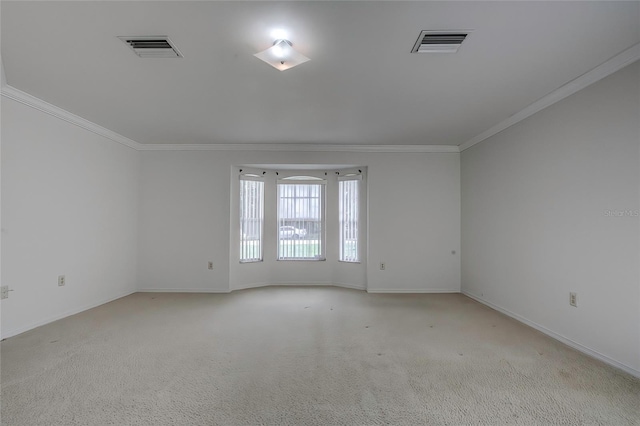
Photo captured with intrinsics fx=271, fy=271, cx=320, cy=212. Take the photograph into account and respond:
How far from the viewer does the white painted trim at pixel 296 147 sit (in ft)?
14.7

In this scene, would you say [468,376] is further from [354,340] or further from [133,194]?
[133,194]

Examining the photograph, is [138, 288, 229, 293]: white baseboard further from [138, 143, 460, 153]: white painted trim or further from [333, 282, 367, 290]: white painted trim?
[138, 143, 460, 153]: white painted trim

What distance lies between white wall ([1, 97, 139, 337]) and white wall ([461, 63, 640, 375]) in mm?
5398

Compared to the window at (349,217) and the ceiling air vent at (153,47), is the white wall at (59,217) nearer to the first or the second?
the ceiling air vent at (153,47)

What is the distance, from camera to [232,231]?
4.58m

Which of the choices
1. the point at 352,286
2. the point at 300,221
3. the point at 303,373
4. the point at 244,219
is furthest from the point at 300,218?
the point at 303,373

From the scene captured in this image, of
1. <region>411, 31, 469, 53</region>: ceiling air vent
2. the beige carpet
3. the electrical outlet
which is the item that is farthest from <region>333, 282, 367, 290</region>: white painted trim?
<region>411, 31, 469, 53</region>: ceiling air vent

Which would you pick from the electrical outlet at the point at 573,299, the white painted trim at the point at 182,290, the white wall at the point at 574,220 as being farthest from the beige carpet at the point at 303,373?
the white painted trim at the point at 182,290

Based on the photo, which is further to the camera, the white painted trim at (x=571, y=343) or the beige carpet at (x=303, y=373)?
the white painted trim at (x=571, y=343)

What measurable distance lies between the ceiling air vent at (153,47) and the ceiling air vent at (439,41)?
1.76 metres

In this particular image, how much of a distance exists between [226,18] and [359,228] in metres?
3.68

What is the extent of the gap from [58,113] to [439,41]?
403 centimetres

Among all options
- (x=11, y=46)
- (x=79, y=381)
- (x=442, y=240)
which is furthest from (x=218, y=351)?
(x=442, y=240)

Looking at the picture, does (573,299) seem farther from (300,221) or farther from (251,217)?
(251,217)
